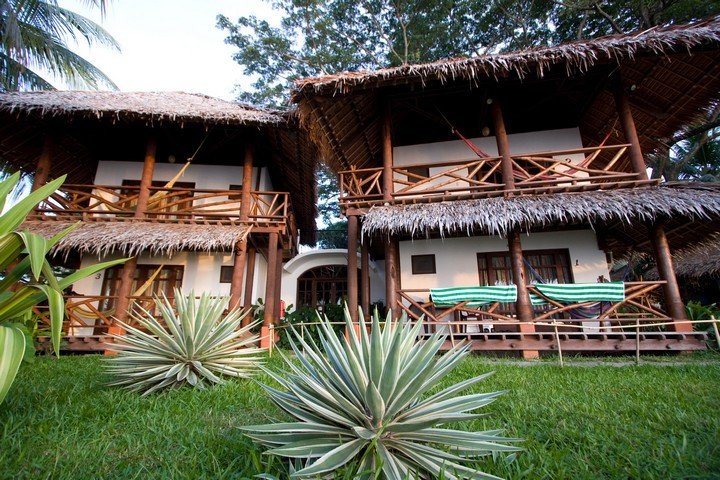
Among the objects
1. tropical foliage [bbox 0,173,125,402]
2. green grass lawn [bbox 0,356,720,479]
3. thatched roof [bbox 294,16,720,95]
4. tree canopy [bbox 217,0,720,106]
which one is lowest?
green grass lawn [bbox 0,356,720,479]

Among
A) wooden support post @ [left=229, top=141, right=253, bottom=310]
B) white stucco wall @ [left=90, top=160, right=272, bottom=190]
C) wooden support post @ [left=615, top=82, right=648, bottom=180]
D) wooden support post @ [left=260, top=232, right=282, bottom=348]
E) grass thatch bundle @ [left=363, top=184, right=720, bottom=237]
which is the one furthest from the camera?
white stucco wall @ [left=90, top=160, right=272, bottom=190]

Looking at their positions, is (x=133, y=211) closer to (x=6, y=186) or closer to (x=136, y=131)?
(x=136, y=131)

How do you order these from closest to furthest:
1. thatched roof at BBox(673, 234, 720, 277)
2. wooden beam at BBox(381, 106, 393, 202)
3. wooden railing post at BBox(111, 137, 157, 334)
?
wooden beam at BBox(381, 106, 393, 202)
wooden railing post at BBox(111, 137, 157, 334)
thatched roof at BBox(673, 234, 720, 277)

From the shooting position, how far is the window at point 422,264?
7.71 m

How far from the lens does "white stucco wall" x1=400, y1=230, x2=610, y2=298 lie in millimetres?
7194

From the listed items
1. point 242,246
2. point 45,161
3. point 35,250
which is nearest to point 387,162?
point 242,246

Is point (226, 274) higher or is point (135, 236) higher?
point (135, 236)

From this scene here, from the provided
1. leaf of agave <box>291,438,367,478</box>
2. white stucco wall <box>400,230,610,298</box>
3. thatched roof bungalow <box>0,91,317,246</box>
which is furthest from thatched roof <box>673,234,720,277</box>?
leaf of agave <box>291,438,367,478</box>

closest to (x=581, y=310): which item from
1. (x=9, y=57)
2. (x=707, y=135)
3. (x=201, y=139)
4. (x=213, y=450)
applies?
(x=213, y=450)

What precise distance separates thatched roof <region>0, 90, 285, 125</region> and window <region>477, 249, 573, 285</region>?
5.51 metres

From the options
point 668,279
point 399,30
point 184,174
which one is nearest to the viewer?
point 668,279

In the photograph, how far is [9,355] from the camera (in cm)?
125

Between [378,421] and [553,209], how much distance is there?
545 cm

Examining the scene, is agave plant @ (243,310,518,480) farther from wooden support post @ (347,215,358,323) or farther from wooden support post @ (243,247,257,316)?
wooden support post @ (243,247,257,316)
